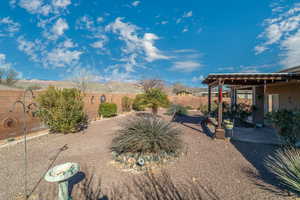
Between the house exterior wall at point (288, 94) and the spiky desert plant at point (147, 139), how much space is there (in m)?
5.47

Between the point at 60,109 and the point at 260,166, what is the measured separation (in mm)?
7179

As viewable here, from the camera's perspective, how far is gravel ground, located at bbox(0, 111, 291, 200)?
2604mm

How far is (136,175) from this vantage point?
3102mm

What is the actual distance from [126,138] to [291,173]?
342 cm

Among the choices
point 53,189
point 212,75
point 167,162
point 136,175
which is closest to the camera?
point 53,189

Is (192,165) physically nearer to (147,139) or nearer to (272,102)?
(147,139)

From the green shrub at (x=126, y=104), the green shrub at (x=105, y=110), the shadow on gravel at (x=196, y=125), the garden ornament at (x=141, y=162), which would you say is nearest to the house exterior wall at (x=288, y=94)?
the shadow on gravel at (x=196, y=125)

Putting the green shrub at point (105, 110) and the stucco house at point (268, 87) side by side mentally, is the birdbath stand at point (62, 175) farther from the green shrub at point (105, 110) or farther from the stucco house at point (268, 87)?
the green shrub at point (105, 110)

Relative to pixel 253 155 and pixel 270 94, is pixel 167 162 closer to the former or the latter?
pixel 253 155

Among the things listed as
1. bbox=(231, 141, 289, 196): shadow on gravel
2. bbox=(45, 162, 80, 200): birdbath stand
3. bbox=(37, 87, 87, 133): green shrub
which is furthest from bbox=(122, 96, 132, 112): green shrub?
bbox=(45, 162, 80, 200): birdbath stand

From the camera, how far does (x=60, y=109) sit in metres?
6.11

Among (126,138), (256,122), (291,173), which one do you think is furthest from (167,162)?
(256,122)

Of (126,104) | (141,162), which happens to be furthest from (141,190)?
(126,104)

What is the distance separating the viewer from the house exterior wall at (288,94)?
5996 mm
